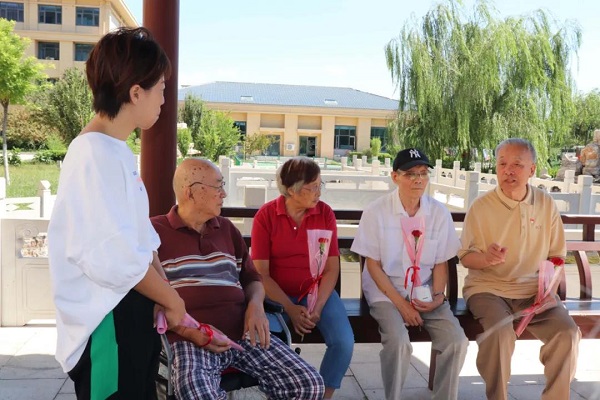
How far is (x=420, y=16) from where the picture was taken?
18.9 m

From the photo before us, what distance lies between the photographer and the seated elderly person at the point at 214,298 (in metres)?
2.22

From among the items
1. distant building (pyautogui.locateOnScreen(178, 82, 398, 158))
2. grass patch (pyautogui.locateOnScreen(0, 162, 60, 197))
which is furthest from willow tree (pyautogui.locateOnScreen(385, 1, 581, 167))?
distant building (pyautogui.locateOnScreen(178, 82, 398, 158))

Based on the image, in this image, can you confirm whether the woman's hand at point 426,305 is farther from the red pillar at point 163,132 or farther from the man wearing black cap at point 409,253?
the red pillar at point 163,132

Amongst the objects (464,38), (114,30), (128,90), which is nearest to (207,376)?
(128,90)

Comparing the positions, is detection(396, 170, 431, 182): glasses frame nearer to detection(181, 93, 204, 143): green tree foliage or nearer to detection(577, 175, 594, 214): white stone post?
detection(577, 175, 594, 214): white stone post

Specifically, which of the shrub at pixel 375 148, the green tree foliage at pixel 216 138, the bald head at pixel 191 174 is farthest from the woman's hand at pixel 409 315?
the shrub at pixel 375 148

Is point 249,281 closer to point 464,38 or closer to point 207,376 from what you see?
point 207,376

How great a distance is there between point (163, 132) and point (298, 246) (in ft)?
3.56

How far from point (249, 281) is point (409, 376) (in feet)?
4.76

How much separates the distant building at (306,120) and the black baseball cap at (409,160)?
40.7m

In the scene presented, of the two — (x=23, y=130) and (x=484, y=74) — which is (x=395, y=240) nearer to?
(x=484, y=74)

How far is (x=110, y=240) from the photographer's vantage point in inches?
56.2

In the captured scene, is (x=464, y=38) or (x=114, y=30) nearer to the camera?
(x=114, y=30)


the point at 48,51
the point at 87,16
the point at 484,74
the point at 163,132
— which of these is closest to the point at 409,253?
the point at 163,132
